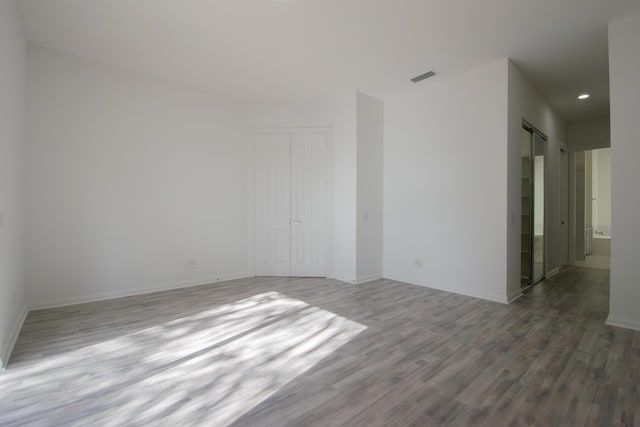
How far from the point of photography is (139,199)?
13.6 feet

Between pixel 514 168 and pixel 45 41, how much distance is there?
19.0 feet

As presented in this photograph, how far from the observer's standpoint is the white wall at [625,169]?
2906 mm

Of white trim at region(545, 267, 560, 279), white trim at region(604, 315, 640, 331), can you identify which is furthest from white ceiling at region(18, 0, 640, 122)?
white trim at region(545, 267, 560, 279)

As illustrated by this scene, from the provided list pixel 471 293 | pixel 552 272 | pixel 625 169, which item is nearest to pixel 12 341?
pixel 471 293

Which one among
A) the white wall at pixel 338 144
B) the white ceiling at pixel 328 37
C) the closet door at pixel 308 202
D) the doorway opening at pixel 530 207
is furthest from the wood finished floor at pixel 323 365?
the white ceiling at pixel 328 37

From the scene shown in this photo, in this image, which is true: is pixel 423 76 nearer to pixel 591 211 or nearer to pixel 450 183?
pixel 450 183

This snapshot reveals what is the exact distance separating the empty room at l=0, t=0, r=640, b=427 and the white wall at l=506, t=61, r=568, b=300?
0.06 m

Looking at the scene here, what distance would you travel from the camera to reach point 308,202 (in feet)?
17.4

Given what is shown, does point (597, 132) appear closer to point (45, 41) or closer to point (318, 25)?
point (318, 25)

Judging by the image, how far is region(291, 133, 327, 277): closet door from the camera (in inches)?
207

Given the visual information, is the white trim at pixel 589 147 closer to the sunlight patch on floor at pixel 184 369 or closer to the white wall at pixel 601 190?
the white wall at pixel 601 190

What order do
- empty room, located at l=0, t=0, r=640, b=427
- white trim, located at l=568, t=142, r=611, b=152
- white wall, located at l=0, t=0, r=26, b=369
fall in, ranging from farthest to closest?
white trim, located at l=568, t=142, r=611, b=152 < white wall, located at l=0, t=0, r=26, b=369 < empty room, located at l=0, t=0, r=640, b=427

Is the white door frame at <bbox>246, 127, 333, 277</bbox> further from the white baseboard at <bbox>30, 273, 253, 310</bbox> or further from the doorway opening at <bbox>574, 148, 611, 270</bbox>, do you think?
the doorway opening at <bbox>574, 148, 611, 270</bbox>

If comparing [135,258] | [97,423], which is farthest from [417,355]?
[135,258]
